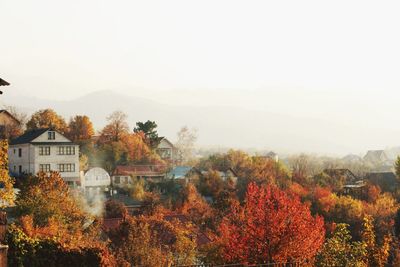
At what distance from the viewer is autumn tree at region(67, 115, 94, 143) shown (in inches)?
3068

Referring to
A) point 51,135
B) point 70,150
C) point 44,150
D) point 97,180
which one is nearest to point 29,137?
point 51,135

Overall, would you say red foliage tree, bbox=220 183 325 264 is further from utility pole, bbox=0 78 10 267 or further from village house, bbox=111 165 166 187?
village house, bbox=111 165 166 187

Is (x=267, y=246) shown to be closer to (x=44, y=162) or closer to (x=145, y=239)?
(x=145, y=239)

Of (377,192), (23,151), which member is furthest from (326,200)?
(23,151)

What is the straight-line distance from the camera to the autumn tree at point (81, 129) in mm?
77938

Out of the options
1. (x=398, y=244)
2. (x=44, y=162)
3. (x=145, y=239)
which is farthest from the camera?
(x=44, y=162)

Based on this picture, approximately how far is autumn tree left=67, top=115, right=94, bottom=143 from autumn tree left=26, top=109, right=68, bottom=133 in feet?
4.78

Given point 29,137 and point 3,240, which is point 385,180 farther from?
point 3,240

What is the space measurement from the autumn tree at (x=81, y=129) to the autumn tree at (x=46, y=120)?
1.46 meters

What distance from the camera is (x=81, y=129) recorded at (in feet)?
258

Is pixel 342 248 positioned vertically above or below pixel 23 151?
below

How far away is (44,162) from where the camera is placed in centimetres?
5994

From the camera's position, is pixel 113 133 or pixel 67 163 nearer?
pixel 67 163

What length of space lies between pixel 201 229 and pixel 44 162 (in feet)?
55.3
